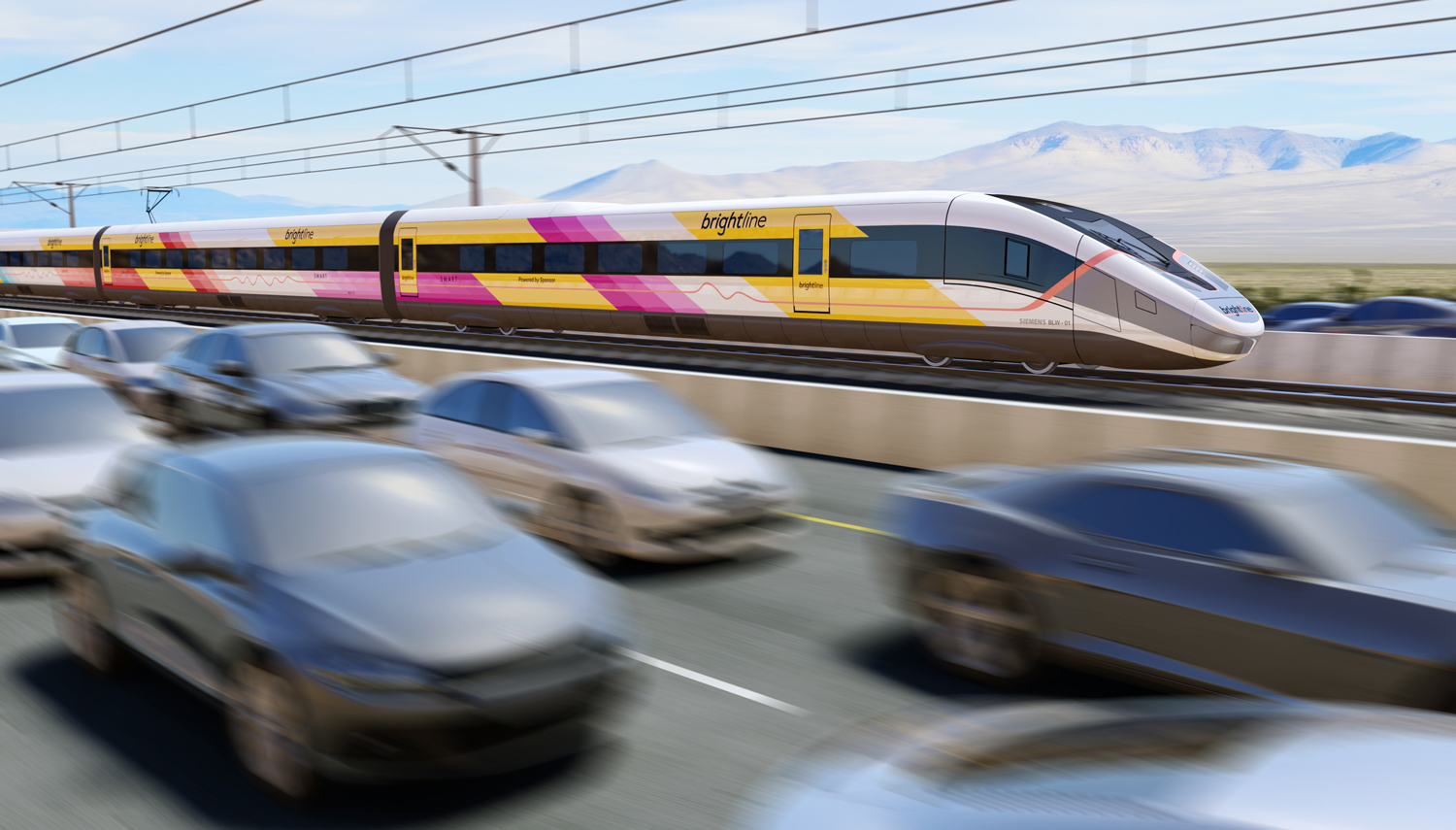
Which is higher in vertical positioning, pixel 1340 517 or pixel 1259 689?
pixel 1340 517

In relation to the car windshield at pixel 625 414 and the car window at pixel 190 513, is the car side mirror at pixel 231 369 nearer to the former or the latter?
the car windshield at pixel 625 414

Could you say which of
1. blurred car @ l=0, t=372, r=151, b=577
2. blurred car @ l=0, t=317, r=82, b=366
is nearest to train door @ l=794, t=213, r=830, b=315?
blurred car @ l=0, t=317, r=82, b=366

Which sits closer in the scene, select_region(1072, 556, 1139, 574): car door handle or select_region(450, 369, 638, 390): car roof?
select_region(1072, 556, 1139, 574): car door handle

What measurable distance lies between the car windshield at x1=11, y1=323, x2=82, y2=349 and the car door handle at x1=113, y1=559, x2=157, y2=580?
14.7 m

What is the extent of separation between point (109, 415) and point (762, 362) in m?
13.2

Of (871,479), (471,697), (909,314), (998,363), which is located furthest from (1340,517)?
(998,363)

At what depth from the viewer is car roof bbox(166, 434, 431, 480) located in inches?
199

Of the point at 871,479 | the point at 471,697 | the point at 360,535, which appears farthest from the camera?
the point at 871,479

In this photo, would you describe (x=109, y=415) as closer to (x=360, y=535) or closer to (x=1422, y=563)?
(x=360, y=535)

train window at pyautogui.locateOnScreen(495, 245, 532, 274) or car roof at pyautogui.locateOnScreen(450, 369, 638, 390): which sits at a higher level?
train window at pyautogui.locateOnScreen(495, 245, 532, 274)

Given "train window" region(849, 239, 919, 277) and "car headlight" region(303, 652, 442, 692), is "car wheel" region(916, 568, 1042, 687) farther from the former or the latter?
"train window" region(849, 239, 919, 277)

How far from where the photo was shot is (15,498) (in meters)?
7.14

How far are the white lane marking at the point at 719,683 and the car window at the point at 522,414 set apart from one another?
2.51 m

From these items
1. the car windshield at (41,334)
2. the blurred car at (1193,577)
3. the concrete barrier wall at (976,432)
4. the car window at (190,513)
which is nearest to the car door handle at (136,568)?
the car window at (190,513)
